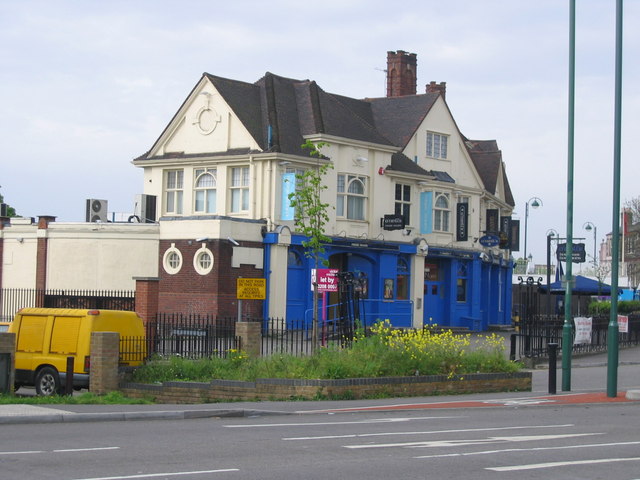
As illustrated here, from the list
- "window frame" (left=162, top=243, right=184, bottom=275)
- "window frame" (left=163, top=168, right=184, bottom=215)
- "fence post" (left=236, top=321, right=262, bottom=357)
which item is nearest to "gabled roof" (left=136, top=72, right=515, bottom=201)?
"window frame" (left=163, top=168, right=184, bottom=215)

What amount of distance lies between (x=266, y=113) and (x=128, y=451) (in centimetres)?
3292

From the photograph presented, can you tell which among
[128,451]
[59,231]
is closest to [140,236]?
[59,231]

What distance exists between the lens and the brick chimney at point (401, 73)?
180 ft

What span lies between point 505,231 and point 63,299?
25140 millimetres

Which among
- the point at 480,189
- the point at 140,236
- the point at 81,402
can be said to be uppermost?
the point at 480,189

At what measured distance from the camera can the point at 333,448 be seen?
13008 mm

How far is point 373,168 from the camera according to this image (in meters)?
46.0

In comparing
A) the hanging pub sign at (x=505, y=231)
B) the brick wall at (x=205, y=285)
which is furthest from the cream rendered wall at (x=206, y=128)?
the hanging pub sign at (x=505, y=231)

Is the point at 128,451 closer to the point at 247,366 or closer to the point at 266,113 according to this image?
the point at 247,366

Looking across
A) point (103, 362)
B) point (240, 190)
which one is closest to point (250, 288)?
point (103, 362)

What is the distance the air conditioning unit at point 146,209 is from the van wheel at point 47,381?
74.9 ft

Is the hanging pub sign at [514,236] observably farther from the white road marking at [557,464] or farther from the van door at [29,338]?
the white road marking at [557,464]

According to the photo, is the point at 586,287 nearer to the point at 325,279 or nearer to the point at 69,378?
the point at 325,279

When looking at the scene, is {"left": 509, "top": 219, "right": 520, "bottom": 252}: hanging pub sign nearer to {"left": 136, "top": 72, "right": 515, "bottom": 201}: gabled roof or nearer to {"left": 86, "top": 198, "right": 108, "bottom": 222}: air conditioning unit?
{"left": 136, "top": 72, "right": 515, "bottom": 201}: gabled roof
